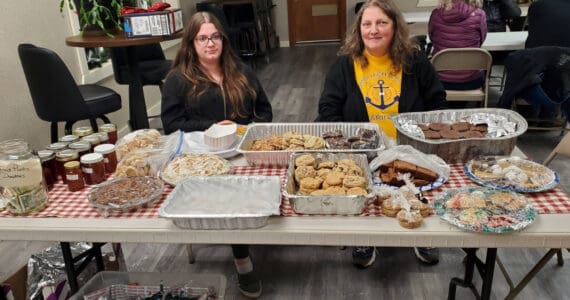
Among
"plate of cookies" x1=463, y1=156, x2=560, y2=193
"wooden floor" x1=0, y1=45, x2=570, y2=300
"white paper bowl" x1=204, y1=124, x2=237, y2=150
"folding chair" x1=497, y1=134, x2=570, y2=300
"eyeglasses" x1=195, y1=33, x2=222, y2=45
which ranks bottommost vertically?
"wooden floor" x1=0, y1=45, x2=570, y2=300

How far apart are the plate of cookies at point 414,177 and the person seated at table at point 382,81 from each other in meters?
0.60

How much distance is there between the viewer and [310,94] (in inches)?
→ 190

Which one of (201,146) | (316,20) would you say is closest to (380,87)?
(201,146)

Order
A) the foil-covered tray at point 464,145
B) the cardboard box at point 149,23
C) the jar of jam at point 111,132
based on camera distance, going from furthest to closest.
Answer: the cardboard box at point 149,23 → the jar of jam at point 111,132 → the foil-covered tray at point 464,145

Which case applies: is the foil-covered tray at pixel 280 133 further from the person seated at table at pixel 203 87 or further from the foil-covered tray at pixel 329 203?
the person seated at table at pixel 203 87

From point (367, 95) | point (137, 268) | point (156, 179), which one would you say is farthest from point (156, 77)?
point (156, 179)

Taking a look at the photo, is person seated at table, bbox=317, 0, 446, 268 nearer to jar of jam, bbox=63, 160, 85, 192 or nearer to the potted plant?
jar of jam, bbox=63, 160, 85, 192

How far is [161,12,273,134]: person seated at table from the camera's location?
1982 mm

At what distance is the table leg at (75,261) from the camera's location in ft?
4.69

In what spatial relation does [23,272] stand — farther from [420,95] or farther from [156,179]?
[420,95]

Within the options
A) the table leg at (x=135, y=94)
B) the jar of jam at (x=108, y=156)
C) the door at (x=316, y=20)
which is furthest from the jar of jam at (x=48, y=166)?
the door at (x=316, y=20)

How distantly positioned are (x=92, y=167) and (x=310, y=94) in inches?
143

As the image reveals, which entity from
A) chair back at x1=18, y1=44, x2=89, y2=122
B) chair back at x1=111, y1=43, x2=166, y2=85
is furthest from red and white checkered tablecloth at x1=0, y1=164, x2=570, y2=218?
chair back at x1=111, y1=43, x2=166, y2=85

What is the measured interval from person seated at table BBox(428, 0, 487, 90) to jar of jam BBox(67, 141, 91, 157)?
2424mm
